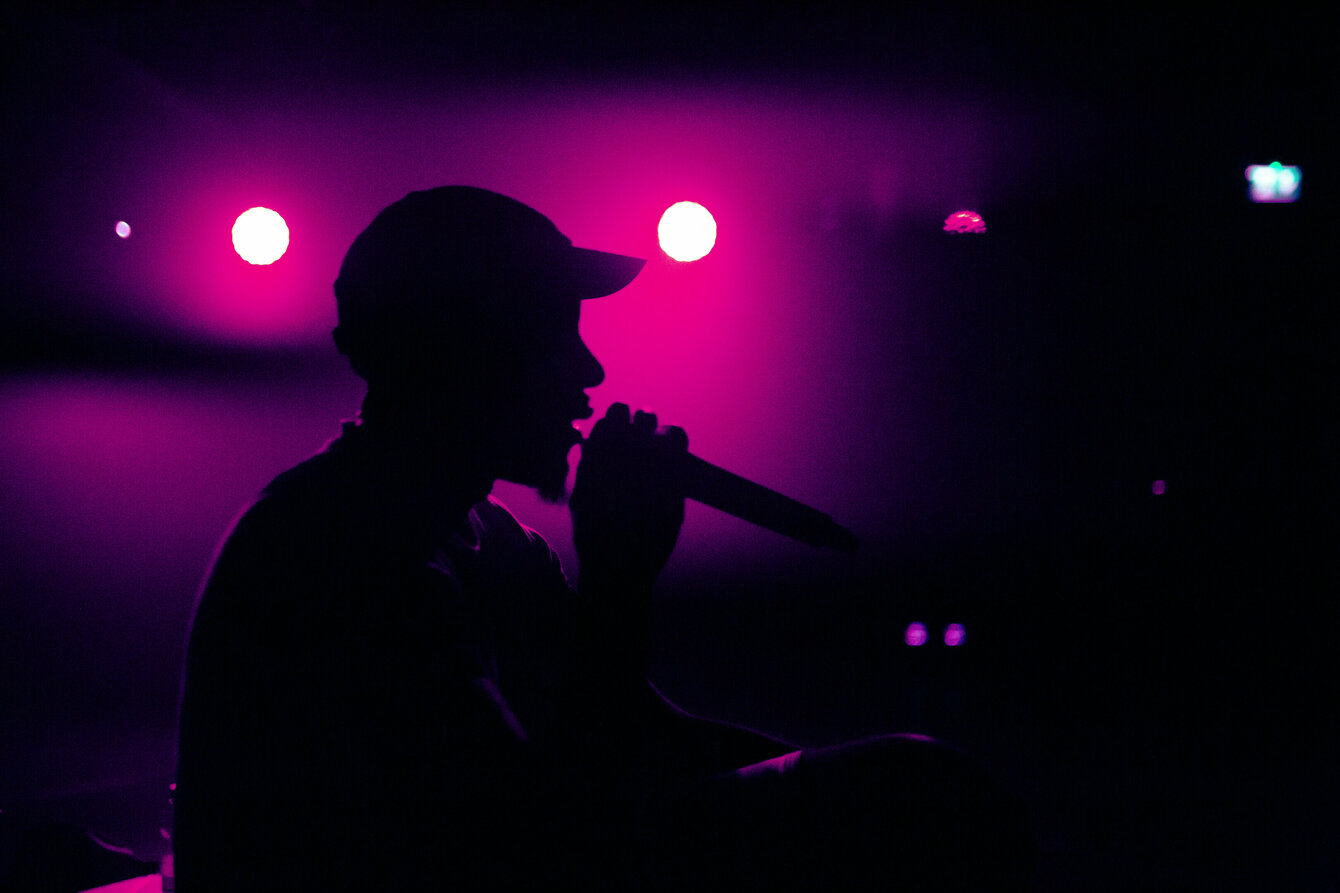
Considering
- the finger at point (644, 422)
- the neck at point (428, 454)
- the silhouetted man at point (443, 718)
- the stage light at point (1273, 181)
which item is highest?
the stage light at point (1273, 181)

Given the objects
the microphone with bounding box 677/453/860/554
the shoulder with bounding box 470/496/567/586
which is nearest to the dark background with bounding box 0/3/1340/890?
the shoulder with bounding box 470/496/567/586

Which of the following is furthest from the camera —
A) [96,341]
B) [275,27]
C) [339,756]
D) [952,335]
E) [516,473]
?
[952,335]

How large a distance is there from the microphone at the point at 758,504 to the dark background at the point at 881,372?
1323 mm

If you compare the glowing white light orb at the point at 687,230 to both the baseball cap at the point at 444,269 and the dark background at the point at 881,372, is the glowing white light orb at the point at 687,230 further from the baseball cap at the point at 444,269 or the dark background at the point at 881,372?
the baseball cap at the point at 444,269

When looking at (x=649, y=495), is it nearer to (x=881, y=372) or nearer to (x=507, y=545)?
(x=507, y=545)

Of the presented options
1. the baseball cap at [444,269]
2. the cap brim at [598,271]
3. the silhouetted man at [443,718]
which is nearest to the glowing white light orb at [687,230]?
the cap brim at [598,271]

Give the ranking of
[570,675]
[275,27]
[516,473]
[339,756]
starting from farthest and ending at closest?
[275,27] → [516,473] → [570,675] → [339,756]

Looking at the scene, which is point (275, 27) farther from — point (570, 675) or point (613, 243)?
point (570, 675)

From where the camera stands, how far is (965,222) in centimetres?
221

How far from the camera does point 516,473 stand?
3.59 feet

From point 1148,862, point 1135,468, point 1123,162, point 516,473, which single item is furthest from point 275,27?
point 1148,862

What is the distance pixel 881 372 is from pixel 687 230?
702 millimetres

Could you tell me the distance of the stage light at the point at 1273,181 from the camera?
6.95ft

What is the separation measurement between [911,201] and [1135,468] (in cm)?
98
